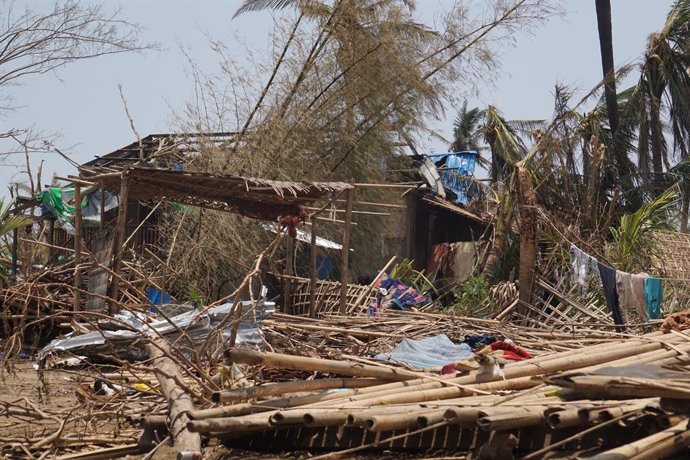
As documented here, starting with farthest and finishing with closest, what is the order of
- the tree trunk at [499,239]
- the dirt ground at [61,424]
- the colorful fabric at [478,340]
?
the tree trunk at [499,239] → the colorful fabric at [478,340] → the dirt ground at [61,424]

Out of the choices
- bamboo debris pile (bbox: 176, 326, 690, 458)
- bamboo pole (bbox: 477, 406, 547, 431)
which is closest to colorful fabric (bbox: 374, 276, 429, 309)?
bamboo debris pile (bbox: 176, 326, 690, 458)

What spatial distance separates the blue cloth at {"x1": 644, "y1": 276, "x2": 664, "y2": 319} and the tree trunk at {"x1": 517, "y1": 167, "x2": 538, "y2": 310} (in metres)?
1.77

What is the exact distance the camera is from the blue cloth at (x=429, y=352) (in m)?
7.93

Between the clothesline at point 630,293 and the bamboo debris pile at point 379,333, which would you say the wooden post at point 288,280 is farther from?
the clothesline at point 630,293

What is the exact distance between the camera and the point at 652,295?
11.5m

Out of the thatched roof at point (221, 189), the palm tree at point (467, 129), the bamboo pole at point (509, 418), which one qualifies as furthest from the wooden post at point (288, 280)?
the palm tree at point (467, 129)

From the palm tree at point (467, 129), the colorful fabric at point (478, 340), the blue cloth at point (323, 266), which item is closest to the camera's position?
the colorful fabric at point (478, 340)

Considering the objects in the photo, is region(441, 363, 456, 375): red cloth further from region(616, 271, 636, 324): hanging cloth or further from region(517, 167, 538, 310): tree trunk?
region(517, 167, 538, 310): tree trunk

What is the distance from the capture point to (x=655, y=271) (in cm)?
1390

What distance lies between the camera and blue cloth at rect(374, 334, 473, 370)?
26.0 ft

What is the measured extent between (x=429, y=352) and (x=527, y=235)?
519 centimetres

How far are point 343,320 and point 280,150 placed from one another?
474 centimetres

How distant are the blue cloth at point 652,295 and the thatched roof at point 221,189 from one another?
12.3ft

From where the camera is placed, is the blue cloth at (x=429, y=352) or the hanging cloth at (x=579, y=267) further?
the hanging cloth at (x=579, y=267)
